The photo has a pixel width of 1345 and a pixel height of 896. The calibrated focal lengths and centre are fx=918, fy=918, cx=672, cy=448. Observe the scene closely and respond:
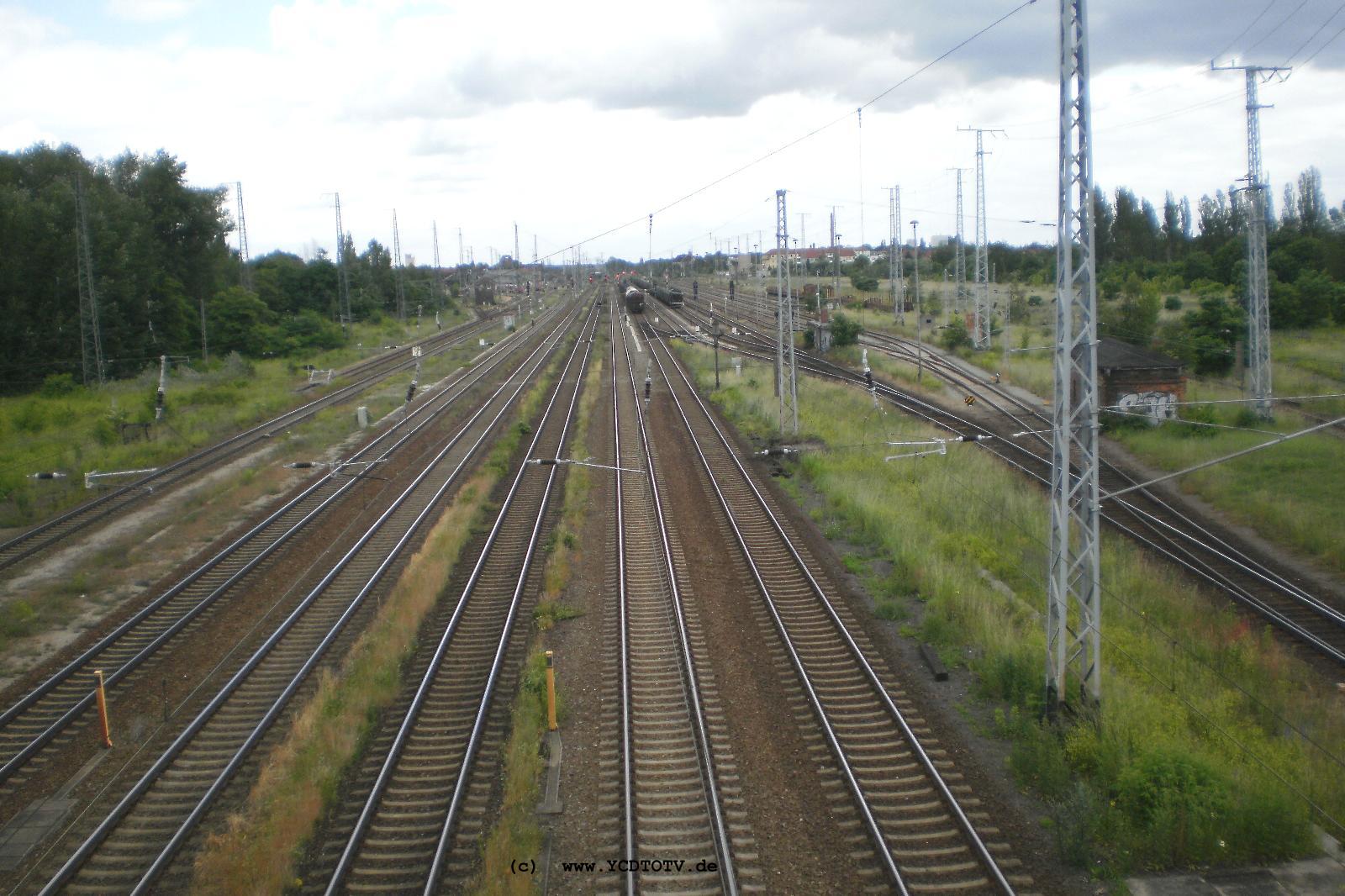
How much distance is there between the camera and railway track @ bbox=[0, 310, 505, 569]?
18109 millimetres

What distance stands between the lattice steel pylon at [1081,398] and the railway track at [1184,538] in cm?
592

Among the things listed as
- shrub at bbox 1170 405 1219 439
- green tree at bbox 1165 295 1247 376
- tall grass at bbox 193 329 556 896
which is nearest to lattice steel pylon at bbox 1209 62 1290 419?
shrub at bbox 1170 405 1219 439

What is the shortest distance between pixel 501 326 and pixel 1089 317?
7045cm

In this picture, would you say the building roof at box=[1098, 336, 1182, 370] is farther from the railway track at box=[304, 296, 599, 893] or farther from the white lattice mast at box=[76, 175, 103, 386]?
the white lattice mast at box=[76, 175, 103, 386]

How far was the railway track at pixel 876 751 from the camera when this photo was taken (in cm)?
771

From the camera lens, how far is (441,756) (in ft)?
32.2

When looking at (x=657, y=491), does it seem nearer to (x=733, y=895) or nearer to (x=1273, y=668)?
(x=1273, y=668)

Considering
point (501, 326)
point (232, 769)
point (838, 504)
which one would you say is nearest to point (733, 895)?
point (232, 769)

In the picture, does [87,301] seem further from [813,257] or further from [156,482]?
[813,257]

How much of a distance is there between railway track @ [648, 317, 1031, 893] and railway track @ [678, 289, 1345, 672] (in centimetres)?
697

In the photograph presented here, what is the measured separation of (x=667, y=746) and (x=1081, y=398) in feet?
18.5

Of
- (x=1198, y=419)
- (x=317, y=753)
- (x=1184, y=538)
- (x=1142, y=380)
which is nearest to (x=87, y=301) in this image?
(x=317, y=753)

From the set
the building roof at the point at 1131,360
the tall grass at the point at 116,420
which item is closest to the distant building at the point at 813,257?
the tall grass at the point at 116,420

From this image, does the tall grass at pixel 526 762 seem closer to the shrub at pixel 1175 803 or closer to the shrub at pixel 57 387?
the shrub at pixel 1175 803
